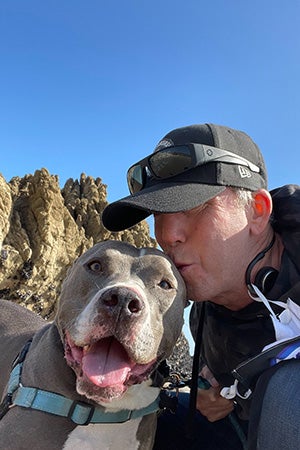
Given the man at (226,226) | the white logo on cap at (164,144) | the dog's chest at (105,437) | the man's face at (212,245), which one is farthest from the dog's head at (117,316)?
the white logo on cap at (164,144)

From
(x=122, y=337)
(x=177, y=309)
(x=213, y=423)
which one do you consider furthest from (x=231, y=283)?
(x=213, y=423)

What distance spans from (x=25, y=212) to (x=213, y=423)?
58.5ft

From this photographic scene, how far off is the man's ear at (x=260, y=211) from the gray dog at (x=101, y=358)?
60cm

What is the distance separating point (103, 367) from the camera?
228 centimetres

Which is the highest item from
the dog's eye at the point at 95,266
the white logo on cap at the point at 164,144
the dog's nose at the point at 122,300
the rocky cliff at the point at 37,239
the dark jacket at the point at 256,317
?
the white logo on cap at the point at 164,144

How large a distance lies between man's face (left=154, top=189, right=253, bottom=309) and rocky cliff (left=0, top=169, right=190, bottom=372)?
14736mm

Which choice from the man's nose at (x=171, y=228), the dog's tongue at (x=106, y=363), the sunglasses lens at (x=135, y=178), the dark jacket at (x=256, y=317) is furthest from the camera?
the sunglasses lens at (x=135, y=178)

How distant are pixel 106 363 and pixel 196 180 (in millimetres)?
1246

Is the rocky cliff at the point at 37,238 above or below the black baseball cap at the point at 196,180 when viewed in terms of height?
below

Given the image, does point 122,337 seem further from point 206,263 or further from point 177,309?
point 206,263

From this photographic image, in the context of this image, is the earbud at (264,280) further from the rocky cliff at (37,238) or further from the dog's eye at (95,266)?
the rocky cliff at (37,238)

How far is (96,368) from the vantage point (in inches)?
88.7

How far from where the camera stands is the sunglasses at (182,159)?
9.37ft

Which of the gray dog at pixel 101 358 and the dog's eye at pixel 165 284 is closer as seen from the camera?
the gray dog at pixel 101 358
